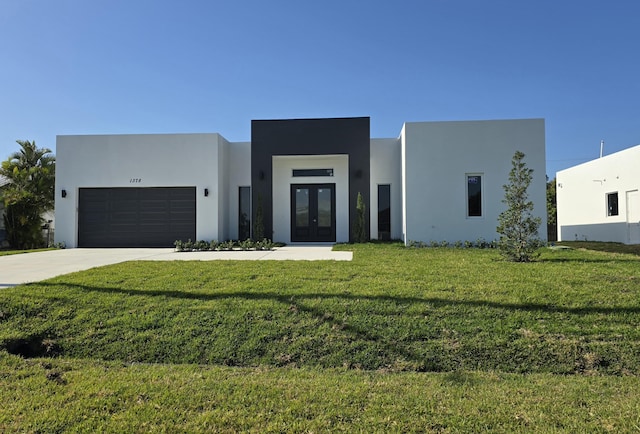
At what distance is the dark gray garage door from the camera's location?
1423 cm

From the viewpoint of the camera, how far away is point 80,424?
256 centimetres

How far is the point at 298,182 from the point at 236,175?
2529 millimetres

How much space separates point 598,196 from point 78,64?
2198cm

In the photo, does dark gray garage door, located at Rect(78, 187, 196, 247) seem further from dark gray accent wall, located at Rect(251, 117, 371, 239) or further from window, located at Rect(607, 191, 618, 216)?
window, located at Rect(607, 191, 618, 216)

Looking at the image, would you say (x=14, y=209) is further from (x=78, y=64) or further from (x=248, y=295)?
(x=248, y=295)

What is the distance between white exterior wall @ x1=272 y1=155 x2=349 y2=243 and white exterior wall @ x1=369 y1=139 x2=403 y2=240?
1033 mm

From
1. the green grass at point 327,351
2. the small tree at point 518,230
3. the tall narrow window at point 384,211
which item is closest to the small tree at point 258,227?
the tall narrow window at point 384,211

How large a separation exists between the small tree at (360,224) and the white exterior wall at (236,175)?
460 cm

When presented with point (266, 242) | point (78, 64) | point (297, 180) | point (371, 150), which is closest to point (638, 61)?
point (371, 150)

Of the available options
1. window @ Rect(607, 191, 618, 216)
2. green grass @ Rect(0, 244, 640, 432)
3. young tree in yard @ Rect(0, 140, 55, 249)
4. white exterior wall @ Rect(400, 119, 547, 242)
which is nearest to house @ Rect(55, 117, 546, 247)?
white exterior wall @ Rect(400, 119, 547, 242)

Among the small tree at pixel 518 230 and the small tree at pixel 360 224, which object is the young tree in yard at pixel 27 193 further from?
the small tree at pixel 518 230

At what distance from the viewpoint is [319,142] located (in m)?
14.0

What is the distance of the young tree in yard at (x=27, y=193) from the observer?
14625 millimetres

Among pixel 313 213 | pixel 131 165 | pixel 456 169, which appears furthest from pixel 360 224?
pixel 131 165
